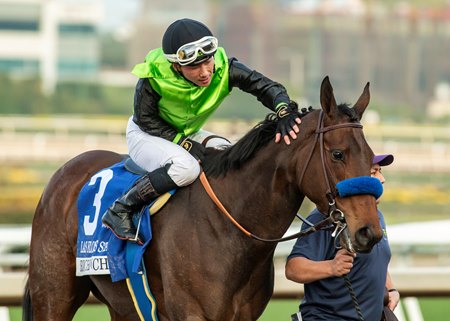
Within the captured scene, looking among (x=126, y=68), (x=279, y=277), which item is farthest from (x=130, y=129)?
(x=126, y=68)

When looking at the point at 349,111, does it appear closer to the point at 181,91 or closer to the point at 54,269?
the point at 181,91

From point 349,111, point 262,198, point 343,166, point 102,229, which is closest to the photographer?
point 343,166

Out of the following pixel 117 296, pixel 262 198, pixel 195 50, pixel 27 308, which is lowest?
pixel 27 308

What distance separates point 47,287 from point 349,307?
5.36ft

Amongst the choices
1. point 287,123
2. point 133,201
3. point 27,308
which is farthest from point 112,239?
point 287,123

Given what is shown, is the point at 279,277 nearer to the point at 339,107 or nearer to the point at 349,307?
the point at 349,307

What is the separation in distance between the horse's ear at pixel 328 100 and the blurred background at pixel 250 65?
27978 millimetres

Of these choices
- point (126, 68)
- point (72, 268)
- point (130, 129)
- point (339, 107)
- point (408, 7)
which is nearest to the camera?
point (339, 107)

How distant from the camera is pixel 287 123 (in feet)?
13.9

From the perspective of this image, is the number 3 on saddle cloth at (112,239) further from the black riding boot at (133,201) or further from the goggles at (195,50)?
the goggles at (195,50)

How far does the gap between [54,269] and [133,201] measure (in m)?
0.85

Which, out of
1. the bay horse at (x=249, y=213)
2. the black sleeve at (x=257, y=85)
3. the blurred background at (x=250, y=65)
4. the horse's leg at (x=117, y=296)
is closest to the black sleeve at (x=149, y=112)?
the bay horse at (x=249, y=213)

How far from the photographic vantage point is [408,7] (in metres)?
46.9

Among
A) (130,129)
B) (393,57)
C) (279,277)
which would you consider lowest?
A: (279,277)
